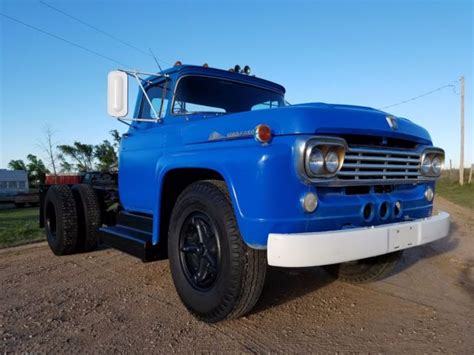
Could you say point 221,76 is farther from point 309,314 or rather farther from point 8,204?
point 8,204

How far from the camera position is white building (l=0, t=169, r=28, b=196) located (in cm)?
5460

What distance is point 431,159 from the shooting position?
391 cm

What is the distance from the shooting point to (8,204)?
42656mm

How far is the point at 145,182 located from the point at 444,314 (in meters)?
3.08

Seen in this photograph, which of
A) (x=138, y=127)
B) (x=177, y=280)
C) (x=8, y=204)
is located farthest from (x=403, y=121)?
(x=8, y=204)

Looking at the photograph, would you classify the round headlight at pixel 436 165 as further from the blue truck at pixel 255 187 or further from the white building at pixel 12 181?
the white building at pixel 12 181

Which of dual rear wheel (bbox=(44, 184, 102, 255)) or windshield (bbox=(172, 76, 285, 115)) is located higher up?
windshield (bbox=(172, 76, 285, 115))

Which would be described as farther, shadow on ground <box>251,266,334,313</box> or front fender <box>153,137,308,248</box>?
shadow on ground <box>251,266,334,313</box>

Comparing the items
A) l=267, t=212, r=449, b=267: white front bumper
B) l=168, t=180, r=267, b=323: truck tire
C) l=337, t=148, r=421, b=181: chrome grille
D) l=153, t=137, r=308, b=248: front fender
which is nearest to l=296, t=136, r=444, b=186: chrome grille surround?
l=337, t=148, r=421, b=181: chrome grille

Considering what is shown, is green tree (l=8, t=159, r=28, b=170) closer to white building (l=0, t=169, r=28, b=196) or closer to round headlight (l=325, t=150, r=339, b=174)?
white building (l=0, t=169, r=28, b=196)

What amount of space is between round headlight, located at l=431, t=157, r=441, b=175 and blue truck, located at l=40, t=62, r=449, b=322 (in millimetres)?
15

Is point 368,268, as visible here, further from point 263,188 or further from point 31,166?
point 31,166

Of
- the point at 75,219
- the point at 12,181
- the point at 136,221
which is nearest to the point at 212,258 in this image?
the point at 136,221

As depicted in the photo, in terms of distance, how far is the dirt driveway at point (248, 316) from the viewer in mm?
3086
